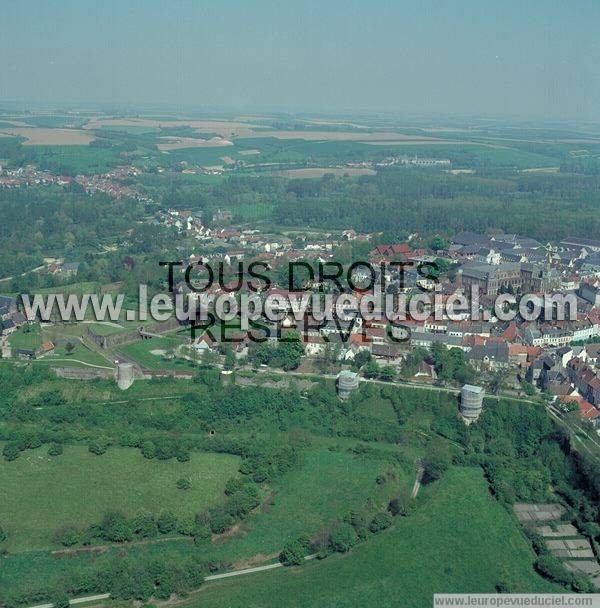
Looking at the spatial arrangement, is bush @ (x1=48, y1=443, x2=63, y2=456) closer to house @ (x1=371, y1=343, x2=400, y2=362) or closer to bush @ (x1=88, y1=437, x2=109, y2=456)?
bush @ (x1=88, y1=437, x2=109, y2=456)

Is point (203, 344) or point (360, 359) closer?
point (360, 359)

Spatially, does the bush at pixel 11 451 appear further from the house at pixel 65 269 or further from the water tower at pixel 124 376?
the house at pixel 65 269

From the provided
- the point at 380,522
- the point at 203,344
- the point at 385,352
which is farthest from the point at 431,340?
the point at 380,522

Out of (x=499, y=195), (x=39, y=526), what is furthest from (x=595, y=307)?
(x=499, y=195)

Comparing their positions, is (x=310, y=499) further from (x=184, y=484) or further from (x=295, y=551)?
(x=184, y=484)

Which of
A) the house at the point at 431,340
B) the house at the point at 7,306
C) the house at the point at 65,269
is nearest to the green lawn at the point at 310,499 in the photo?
the house at the point at 431,340
